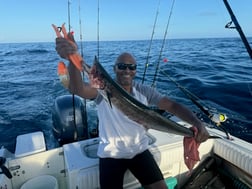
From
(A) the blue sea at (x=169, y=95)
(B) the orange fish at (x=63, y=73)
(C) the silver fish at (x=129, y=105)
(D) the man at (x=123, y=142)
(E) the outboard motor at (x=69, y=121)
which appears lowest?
(A) the blue sea at (x=169, y=95)

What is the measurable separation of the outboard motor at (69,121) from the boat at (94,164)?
37.8 inches

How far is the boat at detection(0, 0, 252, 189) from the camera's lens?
2527mm

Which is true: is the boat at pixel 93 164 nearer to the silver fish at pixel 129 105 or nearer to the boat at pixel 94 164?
the boat at pixel 94 164

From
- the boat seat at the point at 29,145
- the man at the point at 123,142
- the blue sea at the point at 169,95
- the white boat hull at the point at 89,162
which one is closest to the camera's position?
the man at the point at 123,142

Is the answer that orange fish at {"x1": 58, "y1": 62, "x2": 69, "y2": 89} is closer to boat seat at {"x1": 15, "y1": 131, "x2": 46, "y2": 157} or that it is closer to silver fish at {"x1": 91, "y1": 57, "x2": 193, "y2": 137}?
silver fish at {"x1": 91, "y1": 57, "x2": 193, "y2": 137}

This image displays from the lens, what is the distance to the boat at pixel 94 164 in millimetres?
2527

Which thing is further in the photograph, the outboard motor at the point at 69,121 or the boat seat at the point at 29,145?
the outboard motor at the point at 69,121

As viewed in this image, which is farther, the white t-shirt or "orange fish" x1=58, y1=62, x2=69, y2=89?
the white t-shirt

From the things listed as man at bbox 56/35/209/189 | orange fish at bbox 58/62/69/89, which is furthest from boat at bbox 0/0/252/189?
orange fish at bbox 58/62/69/89

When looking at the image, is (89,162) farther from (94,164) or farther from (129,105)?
(129,105)

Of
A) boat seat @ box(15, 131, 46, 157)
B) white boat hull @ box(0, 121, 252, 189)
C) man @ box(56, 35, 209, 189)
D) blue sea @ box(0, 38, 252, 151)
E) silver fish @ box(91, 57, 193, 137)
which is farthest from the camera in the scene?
blue sea @ box(0, 38, 252, 151)

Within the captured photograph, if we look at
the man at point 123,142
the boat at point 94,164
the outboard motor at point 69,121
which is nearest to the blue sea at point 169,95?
the outboard motor at point 69,121

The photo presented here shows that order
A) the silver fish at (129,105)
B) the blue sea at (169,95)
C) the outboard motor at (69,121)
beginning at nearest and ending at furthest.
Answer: the silver fish at (129,105), the outboard motor at (69,121), the blue sea at (169,95)

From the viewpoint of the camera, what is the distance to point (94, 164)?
2.52 meters
